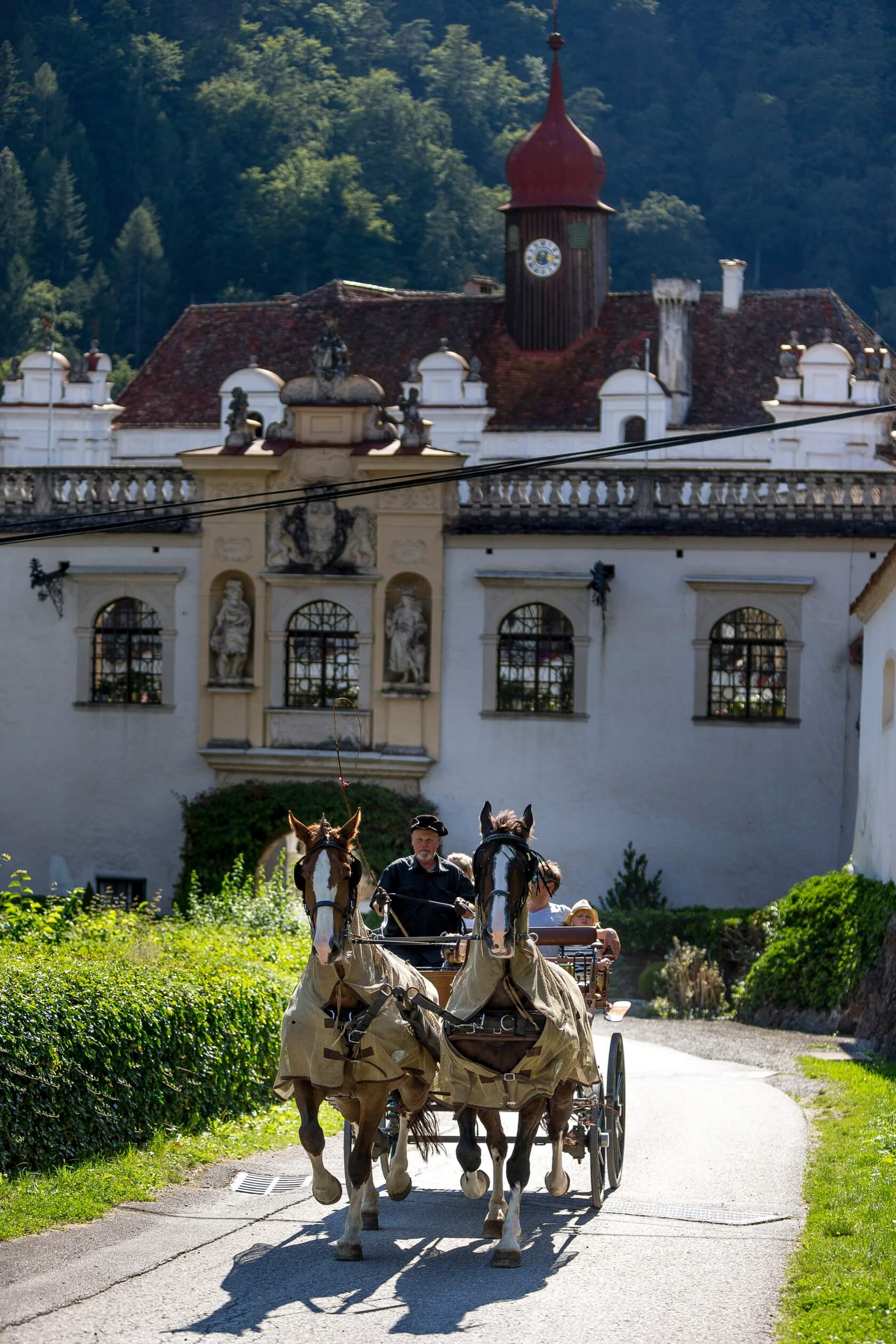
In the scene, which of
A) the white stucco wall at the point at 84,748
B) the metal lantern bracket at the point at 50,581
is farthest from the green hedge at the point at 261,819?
the metal lantern bracket at the point at 50,581

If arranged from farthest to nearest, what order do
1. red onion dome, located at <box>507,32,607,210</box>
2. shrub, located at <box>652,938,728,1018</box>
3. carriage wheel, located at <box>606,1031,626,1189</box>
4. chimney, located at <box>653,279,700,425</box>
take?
red onion dome, located at <box>507,32,607,210</box>
chimney, located at <box>653,279,700,425</box>
shrub, located at <box>652,938,728,1018</box>
carriage wheel, located at <box>606,1031,626,1189</box>

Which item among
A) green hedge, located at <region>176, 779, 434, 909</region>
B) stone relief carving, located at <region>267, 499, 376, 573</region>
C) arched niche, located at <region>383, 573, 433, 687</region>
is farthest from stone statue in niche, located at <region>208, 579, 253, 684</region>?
arched niche, located at <region>383, 573, 433, 687</region>

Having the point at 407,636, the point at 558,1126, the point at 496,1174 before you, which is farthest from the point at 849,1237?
the point at 407,636

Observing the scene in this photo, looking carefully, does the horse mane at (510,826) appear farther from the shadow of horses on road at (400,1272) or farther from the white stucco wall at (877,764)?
the white stucco wall at (877,764)

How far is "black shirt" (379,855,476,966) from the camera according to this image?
12.9 metres

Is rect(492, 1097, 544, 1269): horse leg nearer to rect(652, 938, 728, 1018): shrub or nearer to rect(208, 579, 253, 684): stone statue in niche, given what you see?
rect(652, 938, 728, 1018): shrub

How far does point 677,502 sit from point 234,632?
6399 millimetres

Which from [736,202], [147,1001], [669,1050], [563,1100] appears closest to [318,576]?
[669,1050]

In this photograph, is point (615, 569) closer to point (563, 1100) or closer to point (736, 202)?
point (563, 1100)

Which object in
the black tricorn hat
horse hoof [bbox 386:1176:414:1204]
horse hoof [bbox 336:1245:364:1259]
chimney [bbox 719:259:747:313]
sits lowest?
horse hoof [bbox 336:1245:364:1259]

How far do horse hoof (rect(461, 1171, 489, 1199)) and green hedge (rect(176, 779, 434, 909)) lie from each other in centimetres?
1867

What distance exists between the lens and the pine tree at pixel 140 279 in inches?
3644

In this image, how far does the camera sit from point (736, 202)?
97875 millimetres

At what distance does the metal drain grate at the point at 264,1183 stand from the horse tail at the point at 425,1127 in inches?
40.6
